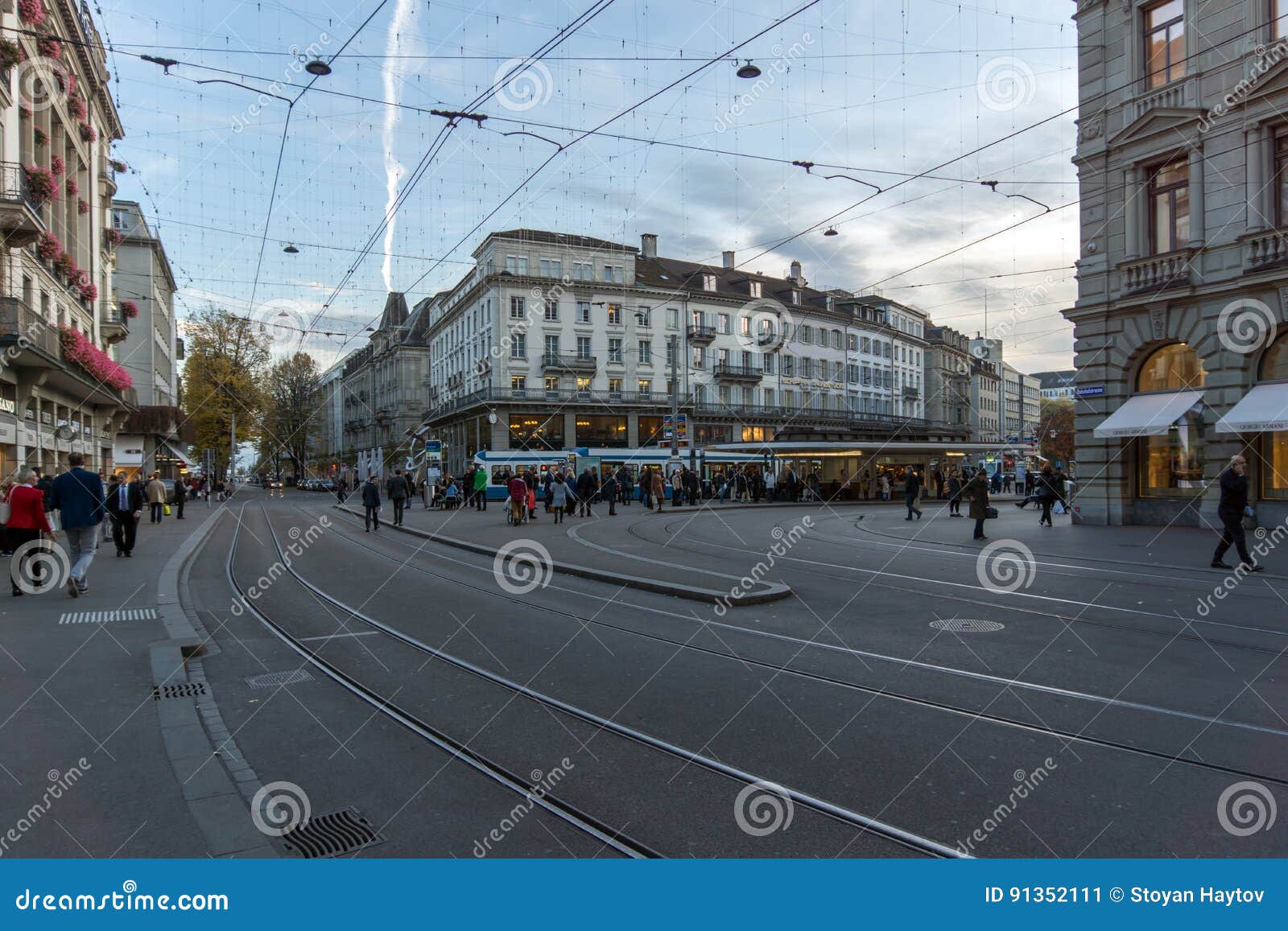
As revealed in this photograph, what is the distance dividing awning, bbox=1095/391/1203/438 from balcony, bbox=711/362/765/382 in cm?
4960

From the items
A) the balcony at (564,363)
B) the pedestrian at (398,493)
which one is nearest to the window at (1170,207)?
the pedestrian at (398,493)

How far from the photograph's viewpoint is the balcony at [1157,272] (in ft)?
66.7

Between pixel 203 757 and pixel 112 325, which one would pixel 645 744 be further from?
pixel 112 325

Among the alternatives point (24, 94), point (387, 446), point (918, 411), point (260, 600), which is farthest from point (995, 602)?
point (918, 411)

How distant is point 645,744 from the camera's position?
5.24 m

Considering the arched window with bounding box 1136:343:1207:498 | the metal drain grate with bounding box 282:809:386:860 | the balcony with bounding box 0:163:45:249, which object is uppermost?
Result: the balcony with bounding box 0:163:45:249

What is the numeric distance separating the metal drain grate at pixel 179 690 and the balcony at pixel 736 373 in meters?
65.7

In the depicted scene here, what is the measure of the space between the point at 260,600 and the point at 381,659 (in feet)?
14.8

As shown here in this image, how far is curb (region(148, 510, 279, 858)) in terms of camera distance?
385cm

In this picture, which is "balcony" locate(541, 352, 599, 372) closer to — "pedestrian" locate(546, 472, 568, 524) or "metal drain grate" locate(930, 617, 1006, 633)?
"pedestrian" locate(546, 472, 568, 524)

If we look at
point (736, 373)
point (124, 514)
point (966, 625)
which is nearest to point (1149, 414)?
point (966, 625)

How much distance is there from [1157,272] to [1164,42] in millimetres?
5594

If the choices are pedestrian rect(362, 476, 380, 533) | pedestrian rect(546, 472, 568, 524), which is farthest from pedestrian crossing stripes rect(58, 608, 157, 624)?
pedestrian rect(546, 472, 568, 524)

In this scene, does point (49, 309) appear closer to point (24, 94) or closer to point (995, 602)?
point (24, 94)
